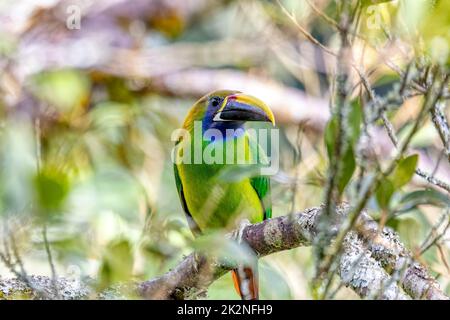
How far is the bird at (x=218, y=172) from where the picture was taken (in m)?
3.13

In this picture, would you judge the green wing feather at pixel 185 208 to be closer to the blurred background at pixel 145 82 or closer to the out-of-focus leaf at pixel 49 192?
the blurred background at pixel 145 82

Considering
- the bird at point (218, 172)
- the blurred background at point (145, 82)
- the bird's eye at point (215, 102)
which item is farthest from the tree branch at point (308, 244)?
the bird's eye at point (215, 102)

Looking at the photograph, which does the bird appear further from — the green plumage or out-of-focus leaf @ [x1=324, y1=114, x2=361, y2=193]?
out-of-focus leaf @ [x1=324, y1=114, x2=361, y2=193]

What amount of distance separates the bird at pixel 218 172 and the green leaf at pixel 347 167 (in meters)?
1.37

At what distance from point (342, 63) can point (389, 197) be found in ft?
1.14

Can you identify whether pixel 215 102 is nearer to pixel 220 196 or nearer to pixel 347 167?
pixel 220 196

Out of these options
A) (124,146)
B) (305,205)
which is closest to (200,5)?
(124,146)

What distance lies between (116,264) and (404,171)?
66 centimetres

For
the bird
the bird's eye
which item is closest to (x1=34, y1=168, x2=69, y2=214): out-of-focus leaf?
the bird

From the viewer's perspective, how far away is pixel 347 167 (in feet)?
5.33

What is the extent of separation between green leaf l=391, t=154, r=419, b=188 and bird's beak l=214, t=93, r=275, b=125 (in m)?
1.36

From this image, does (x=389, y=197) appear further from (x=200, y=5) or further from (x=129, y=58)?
(x=200, y=5)

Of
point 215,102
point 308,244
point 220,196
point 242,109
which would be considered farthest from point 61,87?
point 308,244

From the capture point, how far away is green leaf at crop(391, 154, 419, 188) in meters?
1.64
